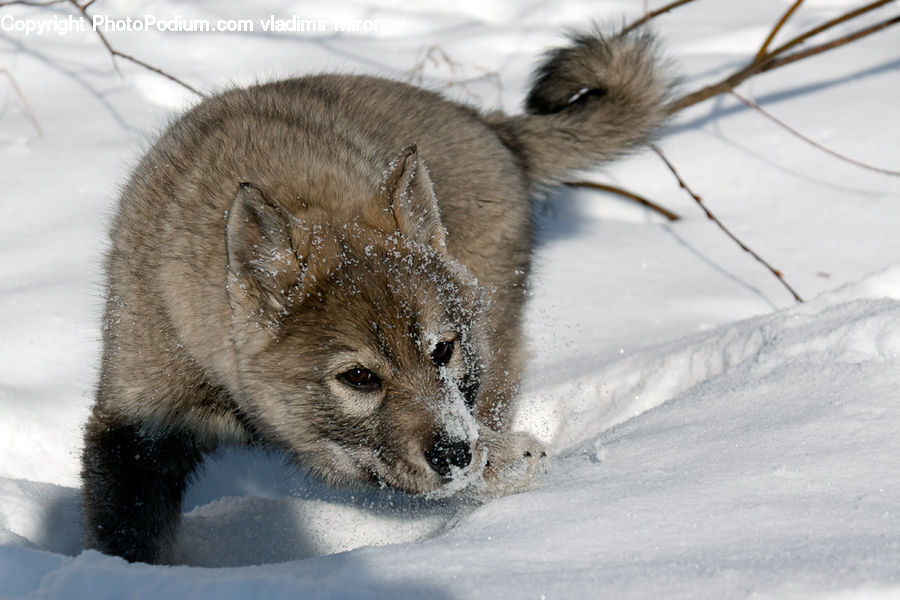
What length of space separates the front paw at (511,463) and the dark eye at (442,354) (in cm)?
26

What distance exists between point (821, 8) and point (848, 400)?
16.8 feet

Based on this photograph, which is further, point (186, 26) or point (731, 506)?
point (186, 26)

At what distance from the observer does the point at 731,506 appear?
1.85 metres

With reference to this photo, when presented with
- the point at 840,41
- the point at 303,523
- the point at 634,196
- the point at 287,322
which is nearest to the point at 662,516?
the point at 287,322

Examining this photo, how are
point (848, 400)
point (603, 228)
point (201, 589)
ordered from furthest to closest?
point (603, 228), point (848, 400), point (201, 589)

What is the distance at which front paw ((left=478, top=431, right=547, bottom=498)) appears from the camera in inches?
97.9

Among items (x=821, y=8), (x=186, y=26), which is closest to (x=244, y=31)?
(x=186, y=26)

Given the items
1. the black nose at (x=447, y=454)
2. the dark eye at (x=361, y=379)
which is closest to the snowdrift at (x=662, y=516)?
the black nose at (x=447, y=454)

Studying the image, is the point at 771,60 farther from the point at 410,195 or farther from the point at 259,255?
the point at 259,255

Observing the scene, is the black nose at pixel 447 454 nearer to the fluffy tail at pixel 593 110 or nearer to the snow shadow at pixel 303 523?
the snow shadow at pixel 303 523

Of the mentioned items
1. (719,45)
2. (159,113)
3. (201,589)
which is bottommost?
(159,113)

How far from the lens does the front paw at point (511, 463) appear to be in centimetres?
249

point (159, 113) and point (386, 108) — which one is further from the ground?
point (386, 108)

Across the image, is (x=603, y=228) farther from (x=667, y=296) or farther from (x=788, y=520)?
(x=788, y=520)
